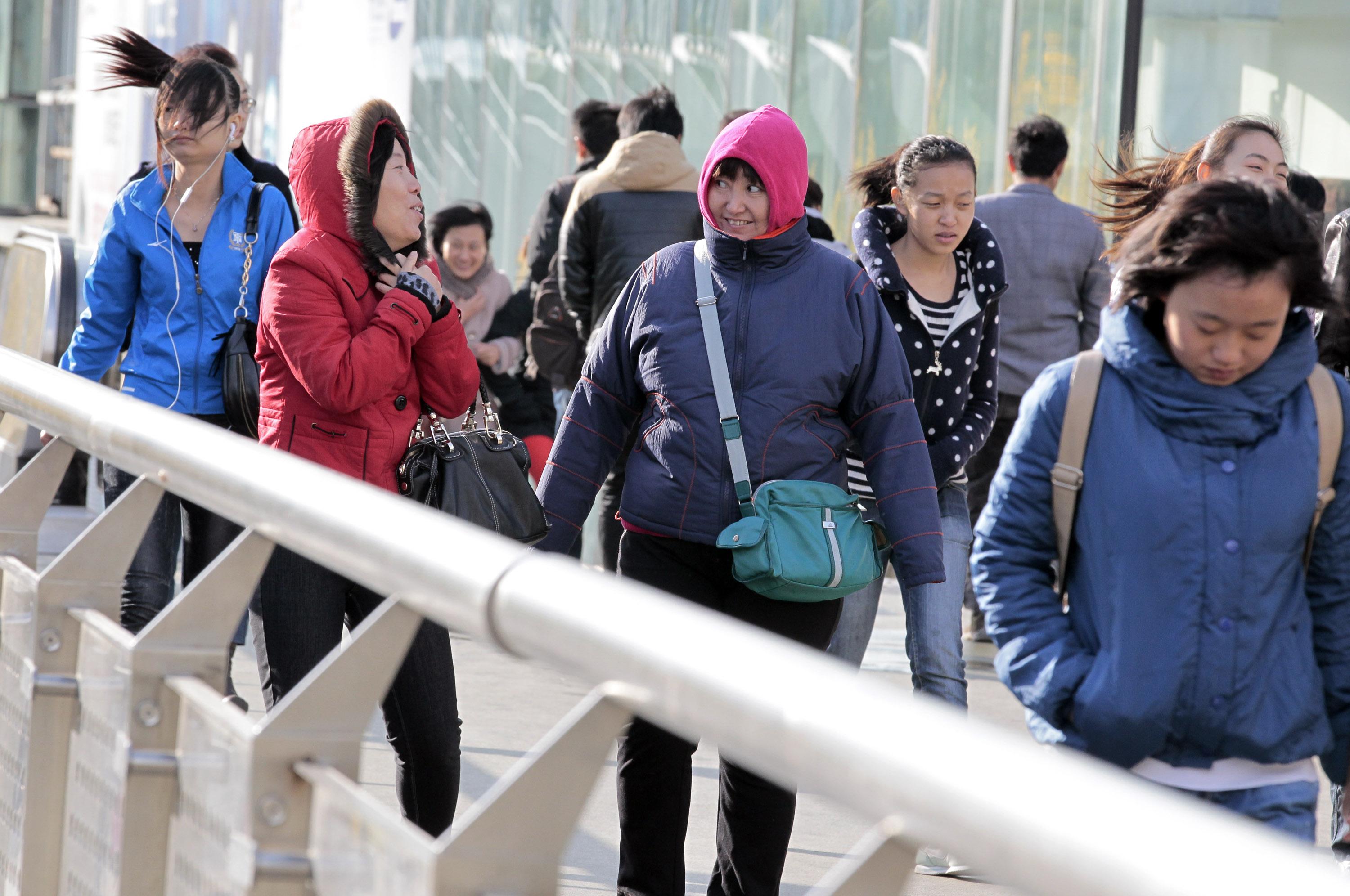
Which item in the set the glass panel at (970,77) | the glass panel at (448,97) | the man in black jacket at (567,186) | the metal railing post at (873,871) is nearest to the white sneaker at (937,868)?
the metal railing post at (873,871)

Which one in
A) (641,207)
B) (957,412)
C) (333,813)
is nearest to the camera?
(333,813)

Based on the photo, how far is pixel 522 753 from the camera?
18.4 feet

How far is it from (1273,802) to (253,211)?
3229 millimetres

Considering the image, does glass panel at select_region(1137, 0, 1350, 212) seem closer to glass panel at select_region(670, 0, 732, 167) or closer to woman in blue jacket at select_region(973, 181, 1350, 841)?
glass panel at select_region(670, 0, 732, 167)

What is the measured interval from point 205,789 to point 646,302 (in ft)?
6.89

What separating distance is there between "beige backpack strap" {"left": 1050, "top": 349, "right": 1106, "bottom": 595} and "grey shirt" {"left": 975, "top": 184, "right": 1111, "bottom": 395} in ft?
14.7

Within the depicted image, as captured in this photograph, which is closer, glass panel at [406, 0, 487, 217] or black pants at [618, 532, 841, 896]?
black pants at [618, 532, 841, 896]

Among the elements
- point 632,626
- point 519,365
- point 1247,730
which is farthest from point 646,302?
point 519,365

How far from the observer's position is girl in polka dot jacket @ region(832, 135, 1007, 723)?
4559 mm

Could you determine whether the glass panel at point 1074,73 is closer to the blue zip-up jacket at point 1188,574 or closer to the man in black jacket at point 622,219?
the man in black jacket at point 622,219

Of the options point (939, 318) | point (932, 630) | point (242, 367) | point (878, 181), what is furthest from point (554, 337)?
point (932, 630)

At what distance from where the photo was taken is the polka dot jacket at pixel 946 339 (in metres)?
4.59

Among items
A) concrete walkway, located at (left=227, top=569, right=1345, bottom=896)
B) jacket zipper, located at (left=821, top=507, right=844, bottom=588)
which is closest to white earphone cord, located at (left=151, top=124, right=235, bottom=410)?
concrete walkway, located at (left=227, top=569, right=1345, bottom=896)

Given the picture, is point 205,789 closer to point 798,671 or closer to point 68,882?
point 68,882
